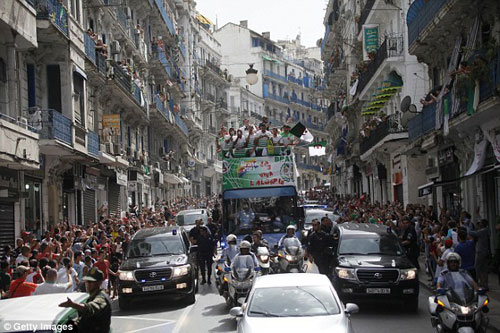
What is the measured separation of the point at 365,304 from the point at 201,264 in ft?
20.9

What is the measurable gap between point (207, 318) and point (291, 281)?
Answer: 485 centimetres

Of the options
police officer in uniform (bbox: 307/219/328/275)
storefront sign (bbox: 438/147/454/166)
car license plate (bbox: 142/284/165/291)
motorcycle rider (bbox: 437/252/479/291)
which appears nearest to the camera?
motorcycle rider (bbox: 437/252/479/291)

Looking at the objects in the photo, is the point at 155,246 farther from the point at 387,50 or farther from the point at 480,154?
the point at 387,50

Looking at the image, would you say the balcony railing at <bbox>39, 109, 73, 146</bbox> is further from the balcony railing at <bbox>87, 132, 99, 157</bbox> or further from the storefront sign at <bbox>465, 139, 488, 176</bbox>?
the storefront sign at <bbox>465, 139, 488, 176</bbox>

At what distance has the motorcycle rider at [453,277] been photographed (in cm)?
1059

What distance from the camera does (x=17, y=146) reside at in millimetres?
18109

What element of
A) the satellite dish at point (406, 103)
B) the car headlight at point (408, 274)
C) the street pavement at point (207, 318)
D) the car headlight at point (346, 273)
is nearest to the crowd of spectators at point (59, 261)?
the street pavement at point (207, 318)

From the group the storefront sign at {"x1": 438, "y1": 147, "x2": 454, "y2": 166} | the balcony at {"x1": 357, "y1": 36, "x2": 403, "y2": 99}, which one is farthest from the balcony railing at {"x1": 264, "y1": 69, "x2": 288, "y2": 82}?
the storefront sign at {"x1": 438, "y1": 147, "x2": 454, "y2": 166}

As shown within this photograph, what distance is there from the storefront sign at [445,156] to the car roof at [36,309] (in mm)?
18798

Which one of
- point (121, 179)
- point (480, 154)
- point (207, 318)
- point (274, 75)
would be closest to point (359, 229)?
point (207, 318)

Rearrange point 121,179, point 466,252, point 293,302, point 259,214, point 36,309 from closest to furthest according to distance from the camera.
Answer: point 36,309 < point 293,302 < point 466,252 < point 259,214 < point 121,179

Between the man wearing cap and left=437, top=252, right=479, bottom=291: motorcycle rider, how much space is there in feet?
17.2

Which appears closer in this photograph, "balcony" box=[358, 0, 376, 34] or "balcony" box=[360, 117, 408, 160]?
"balcony" box=[360, 117, 408, 160]

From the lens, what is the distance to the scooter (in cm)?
1006
